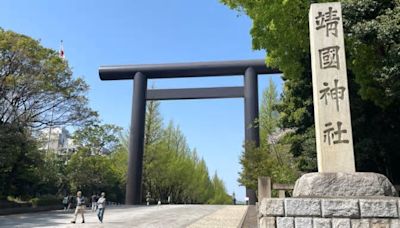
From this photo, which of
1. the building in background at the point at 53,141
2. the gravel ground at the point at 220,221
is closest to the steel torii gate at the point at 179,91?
the building in background at the point at 53,141

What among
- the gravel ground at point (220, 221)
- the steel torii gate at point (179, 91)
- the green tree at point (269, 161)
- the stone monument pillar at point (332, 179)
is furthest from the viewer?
the steel torii gate at point (179, 91)

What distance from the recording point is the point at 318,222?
4688mm

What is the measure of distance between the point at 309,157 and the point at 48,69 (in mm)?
12147

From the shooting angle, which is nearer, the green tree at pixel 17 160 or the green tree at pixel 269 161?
the green tree at pixel 269 161

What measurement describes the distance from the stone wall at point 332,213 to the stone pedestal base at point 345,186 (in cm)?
33

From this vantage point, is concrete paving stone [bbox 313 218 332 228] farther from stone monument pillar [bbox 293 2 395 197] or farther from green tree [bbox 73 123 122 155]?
green tree [bbox 73 123 122 155]

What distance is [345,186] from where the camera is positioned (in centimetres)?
513

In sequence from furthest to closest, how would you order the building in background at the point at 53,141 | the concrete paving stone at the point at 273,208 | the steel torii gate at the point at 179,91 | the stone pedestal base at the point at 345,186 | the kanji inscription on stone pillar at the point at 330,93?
the steel torii gate at the point at 179,91
the building in background at the point at 53,141
the kanji inscription on stone pillar at the point at 330,93
the stone pedestal base at the point at 345,186
the concrete paving stone at the point at 273,208

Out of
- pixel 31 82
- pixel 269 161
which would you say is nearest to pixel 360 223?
pixel 269 161

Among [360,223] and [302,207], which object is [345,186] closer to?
[360,223]

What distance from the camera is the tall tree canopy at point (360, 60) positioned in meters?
8.10

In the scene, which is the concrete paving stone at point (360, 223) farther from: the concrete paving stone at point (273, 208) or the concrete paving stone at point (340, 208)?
the concrete paving stone at point (273, 208)

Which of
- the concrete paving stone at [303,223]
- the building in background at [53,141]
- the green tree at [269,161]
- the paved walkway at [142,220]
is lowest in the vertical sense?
the paved walkway at [142,220]

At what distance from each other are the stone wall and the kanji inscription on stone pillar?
0.96m
